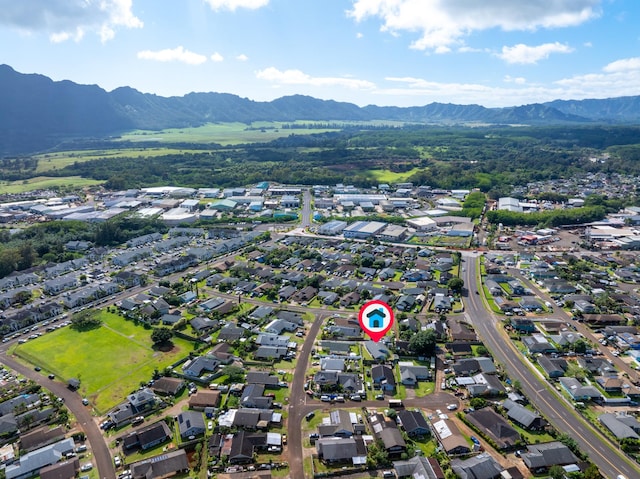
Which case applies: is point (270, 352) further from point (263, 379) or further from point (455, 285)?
point (455, 285)

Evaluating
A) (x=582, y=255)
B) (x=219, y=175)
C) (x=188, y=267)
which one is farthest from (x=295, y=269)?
(x=219, y=175)

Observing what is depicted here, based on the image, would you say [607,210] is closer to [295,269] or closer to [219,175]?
[295,269]

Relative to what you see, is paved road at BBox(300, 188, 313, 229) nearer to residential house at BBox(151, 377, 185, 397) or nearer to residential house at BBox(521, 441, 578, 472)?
residential house at BBox(151, 377, 185, 397)

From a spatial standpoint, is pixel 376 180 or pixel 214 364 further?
pixel 376 180

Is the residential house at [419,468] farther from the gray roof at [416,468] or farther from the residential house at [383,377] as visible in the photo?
the residential house at [383,377]

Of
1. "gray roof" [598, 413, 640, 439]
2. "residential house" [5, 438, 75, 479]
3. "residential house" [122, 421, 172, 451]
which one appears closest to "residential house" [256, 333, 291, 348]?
"residential house" [122, 421, 172, 451]

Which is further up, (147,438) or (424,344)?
(424,344)

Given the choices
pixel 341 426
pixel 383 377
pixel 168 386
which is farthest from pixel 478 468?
pixel 168 386
